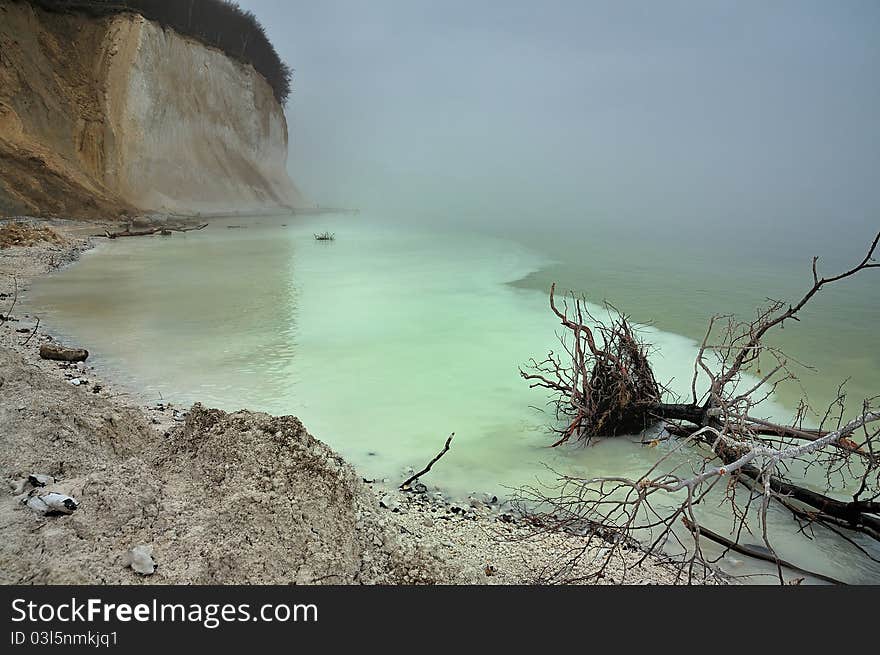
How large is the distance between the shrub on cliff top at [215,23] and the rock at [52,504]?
2366 cm

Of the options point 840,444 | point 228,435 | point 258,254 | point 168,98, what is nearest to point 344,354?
point 228,435

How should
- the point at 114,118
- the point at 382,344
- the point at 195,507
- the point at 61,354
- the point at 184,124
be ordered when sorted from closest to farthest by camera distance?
1. the point at 195,507
2. the point at 61,354
3. the point at 382,344
4. the point at 114,118
5. the point at 184,124

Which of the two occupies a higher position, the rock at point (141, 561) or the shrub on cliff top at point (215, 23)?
the shrub on cliff top at point (215, 23)

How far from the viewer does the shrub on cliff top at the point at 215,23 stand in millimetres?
21562

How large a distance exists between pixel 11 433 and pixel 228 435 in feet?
3.22

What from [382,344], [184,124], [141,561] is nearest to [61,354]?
[382,344]

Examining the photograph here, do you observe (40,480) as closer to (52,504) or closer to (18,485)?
(18,485)

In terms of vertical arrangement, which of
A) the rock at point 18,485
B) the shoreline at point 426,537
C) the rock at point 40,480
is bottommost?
the shoreline at point 426,537

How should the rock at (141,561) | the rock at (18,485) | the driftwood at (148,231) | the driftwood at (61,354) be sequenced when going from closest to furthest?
1. the rock at (141,561)
2. the rock at (18,485)
3. the driftwood at (61,354)
4. the driftwood at (148,231)

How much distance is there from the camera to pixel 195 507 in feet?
8.07

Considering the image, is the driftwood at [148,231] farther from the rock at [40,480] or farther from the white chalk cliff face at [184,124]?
the rock at [40,480]

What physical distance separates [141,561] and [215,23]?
30339 mm

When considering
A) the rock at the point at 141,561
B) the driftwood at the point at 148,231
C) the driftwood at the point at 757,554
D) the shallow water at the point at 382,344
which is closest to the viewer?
the rock at the point at 141,561

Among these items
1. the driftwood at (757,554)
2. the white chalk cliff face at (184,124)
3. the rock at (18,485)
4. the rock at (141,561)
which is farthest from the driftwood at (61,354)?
the white chalk cliff face at (184,124)
